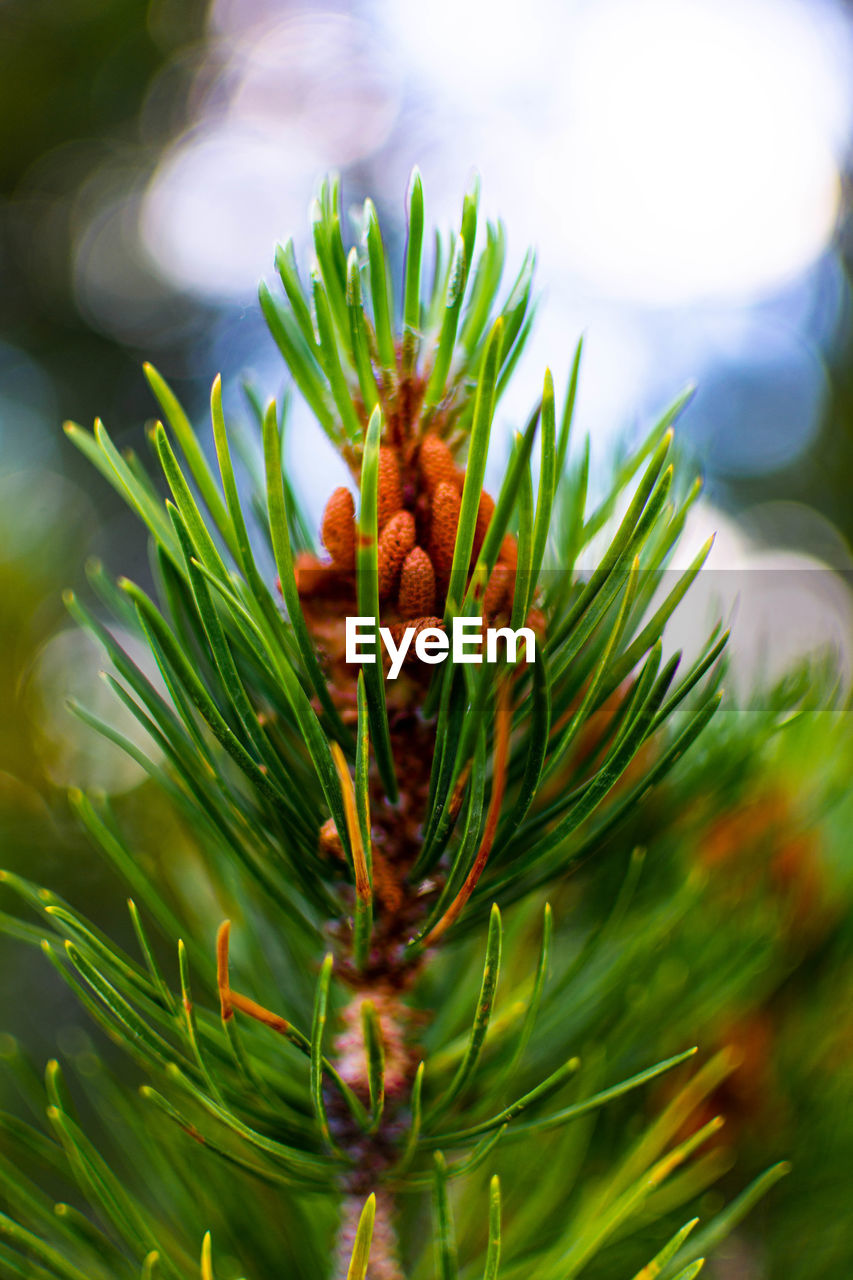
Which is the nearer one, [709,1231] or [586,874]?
[709,1231]

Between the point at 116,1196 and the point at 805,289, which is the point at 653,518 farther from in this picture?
the point at 805,289

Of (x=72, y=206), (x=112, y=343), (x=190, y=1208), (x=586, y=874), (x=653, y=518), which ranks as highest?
(x=72, y=206)

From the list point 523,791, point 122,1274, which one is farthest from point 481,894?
point 122,1274

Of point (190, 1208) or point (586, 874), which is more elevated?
point (586, 874)

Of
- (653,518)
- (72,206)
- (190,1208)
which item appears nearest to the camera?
(653,518)

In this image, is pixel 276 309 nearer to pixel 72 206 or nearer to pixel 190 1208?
pixel 190 1208

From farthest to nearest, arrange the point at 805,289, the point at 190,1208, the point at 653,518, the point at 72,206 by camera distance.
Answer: the point at 72,206
the point at 805,289
the point at 190,1208
the point at 653,518

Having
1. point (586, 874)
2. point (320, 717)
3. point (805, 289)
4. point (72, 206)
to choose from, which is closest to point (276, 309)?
point (320, 717)
